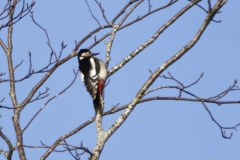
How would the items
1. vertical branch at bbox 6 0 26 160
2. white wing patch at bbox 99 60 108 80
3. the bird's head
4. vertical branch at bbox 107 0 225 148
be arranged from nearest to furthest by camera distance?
1. vertical branch at bbox 107 0 225 148
2. vertical branch at bbox 6 0 26 160
3. white wing patch at bbox 99 60 108 80
4. the bird's head

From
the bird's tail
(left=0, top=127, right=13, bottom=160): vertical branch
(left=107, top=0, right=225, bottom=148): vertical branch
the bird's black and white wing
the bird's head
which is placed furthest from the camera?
the bird's head

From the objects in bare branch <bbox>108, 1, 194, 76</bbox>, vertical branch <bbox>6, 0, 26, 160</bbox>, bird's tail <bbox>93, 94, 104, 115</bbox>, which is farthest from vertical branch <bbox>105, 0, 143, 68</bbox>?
vertical branch <bbox>6, 0, 26, 160</bbox>

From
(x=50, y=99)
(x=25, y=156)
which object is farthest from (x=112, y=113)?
(x=25, y=156)

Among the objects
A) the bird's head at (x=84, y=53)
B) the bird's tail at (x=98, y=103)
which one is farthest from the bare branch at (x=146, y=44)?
the bird's head at (x=84, y=53)

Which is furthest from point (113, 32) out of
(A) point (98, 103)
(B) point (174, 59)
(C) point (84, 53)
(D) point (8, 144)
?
(D) point (8, 144)

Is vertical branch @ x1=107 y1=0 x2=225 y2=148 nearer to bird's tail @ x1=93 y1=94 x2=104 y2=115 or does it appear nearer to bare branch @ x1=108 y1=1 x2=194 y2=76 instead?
bare branch @ x1=108 y1=1 x2=194 y2=76

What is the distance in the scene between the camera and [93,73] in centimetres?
607

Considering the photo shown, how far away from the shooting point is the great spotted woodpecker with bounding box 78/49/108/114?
563cm

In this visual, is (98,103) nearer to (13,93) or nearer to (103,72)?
(103,72)

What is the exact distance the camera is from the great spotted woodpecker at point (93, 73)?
563cm

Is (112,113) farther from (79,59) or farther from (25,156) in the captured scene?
(79,59)

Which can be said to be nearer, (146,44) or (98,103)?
(146,44)

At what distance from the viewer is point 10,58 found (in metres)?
5.49

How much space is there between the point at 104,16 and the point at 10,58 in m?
1.22
